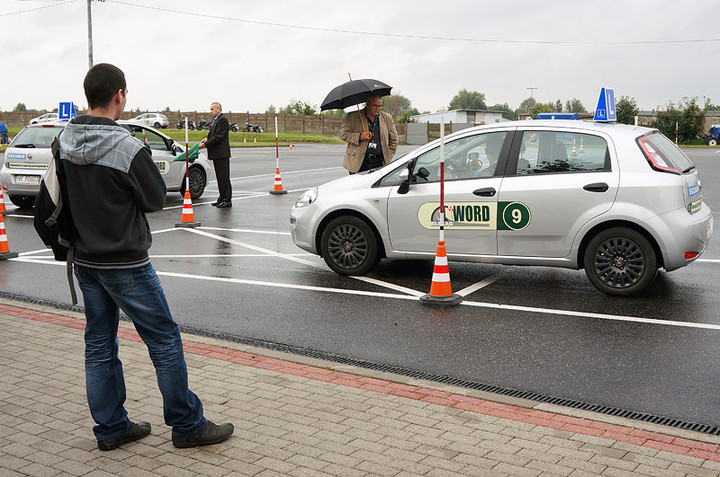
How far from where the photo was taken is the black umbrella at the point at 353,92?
11195 mm

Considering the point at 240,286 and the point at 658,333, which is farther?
the point at 240,286

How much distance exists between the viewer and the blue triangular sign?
9.51 metres

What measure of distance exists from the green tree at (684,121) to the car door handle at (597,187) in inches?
2226

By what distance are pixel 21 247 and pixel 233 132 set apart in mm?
58172

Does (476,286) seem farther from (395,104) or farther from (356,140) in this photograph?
(395,104)

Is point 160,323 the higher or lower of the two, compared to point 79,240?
lower

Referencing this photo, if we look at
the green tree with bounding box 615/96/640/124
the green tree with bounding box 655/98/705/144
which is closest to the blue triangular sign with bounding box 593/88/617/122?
the green tree with bounding box 615/96/640/124

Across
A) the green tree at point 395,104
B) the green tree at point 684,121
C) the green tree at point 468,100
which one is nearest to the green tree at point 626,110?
the green tree at point 684,121

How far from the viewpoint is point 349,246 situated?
30.3 ft

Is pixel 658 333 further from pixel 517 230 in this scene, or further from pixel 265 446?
pixel 265 446

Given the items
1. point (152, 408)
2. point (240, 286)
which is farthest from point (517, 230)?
point (152, 408)

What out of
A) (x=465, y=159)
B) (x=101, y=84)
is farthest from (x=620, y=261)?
(x=101, y=84)

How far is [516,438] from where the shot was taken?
4492 millimetres

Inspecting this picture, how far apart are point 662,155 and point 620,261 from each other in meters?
1.16
